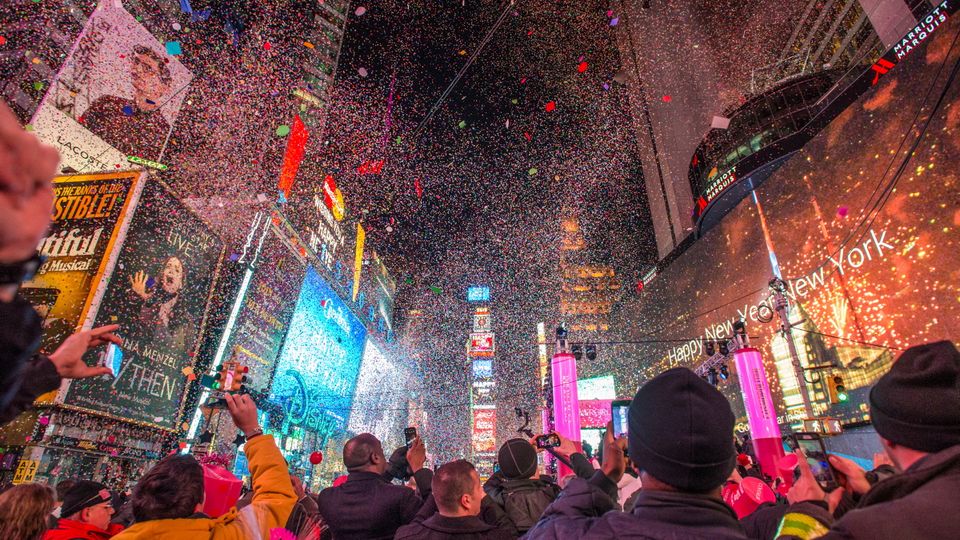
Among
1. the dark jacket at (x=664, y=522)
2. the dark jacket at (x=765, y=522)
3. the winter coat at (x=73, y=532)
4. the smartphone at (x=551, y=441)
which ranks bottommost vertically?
the winter coat at (x=73, y=532)

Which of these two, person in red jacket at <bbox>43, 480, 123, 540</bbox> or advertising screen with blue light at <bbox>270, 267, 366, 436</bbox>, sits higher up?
advertising screen with blue light at <bbox>270, 267, 366, 436</bbox>

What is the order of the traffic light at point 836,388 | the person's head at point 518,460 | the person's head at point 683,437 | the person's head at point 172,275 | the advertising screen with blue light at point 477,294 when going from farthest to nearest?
the advertising screen with blue light at point 477,294, the person's head at point 172,275, the traffic light at point 836,388, the person's head at point 518,460, the person's head at point 683,437

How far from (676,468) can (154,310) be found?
17.3m

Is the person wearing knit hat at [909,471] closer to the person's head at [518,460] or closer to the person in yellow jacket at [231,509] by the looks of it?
the person in yellow jacket at [231,509]

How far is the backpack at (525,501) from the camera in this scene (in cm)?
405

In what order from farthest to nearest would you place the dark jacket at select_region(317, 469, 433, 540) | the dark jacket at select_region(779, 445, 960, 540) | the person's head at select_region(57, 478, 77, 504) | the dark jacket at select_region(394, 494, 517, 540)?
1. the person's head at select_region(57, 478, 77, 504)
2. the dark jacket at select_region(317, 469, 433, 540)
3. the dark jacket at select_region(394, 494, 517, 540)
4. the dark jacket at select_region(779, 445, 960, 540)

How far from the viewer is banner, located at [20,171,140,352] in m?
12.5

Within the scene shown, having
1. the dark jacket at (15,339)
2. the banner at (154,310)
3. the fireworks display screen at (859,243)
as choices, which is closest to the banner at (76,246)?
the banner at (154,310)

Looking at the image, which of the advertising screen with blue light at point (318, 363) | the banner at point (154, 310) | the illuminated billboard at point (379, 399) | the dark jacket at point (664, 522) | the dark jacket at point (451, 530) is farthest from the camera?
the illuminated billboard at point (379, 399)

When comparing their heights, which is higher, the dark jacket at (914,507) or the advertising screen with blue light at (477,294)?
the advertising screen with blue light at (477,294)

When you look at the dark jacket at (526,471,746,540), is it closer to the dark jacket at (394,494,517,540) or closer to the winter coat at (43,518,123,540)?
the dark jacket at (394,494,517,540)

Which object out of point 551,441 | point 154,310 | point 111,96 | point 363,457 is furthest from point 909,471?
point 111,96

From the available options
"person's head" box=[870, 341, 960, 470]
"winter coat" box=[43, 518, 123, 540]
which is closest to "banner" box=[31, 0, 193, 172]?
"winter coat" box=[43, 518, 123, 540]

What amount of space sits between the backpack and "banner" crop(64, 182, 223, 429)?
13.1m
